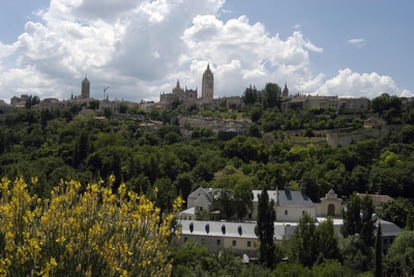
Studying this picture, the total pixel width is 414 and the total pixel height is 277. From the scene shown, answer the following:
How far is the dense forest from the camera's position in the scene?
1447 inches

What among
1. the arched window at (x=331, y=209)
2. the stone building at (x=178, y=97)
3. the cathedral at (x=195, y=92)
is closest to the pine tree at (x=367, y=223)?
the arched window at (x=331, y=209)

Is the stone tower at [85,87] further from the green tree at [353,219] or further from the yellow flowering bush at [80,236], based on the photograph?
the yellow flowering bush at [80,236]

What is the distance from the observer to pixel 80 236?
962 cm

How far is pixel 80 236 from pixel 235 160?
63.5 metres

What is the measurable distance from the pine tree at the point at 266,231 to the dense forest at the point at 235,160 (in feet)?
2.10

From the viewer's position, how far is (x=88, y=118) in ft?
361

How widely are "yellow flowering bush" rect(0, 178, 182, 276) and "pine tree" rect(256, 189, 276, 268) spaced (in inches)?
950

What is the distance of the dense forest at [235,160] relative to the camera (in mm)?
36750

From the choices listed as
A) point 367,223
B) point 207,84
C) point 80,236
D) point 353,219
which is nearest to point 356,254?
point 367,223

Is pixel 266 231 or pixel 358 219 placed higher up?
pixel 358 219

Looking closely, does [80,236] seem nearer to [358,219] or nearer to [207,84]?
[358,219]

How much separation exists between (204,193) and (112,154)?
905 inches

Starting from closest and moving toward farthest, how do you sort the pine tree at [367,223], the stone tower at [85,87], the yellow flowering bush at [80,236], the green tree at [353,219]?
the yellow flowering bush at [80,236] → the pine tree at [367,223] → the green tree at [353,219] → the stone tower at [85,87]

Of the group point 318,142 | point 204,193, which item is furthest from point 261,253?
point 318,142
